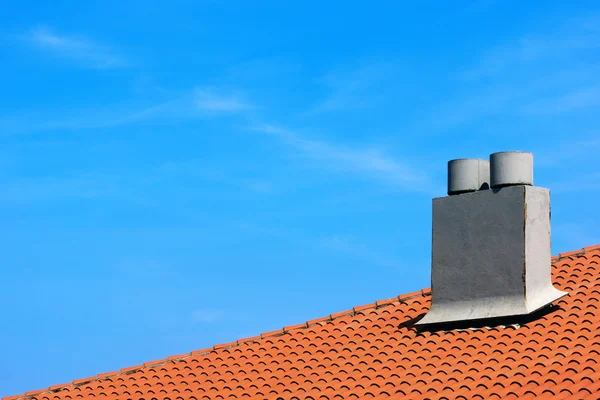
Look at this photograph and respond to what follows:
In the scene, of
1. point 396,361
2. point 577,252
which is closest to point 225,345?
point 396,361

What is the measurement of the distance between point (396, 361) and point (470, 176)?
3521mm

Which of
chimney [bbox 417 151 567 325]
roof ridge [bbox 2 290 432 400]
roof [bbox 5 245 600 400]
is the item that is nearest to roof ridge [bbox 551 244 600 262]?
roof [bbox 5 245 600 400]

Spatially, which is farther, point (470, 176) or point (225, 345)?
point (225, 345)

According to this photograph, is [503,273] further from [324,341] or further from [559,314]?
[324,341]

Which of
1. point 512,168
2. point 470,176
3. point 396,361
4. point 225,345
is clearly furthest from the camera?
point 225,345

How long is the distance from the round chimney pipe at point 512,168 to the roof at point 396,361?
2.06 meters

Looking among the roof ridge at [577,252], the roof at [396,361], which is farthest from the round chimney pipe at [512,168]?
the roof ridge at [577,252]

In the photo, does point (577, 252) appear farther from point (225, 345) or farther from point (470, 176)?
point (225, 345)

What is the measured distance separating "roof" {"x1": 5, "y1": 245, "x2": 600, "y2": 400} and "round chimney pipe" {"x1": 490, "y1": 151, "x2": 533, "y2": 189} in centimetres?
206

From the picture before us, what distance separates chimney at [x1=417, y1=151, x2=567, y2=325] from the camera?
592 inches

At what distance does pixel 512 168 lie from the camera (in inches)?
603

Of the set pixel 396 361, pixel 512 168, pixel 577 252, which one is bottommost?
pixel 396 361

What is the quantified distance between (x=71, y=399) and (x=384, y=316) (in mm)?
5635

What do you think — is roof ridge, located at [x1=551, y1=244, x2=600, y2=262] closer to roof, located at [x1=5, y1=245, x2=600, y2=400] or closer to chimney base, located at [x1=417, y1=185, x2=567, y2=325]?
roof, located at [x1=5, y1=245, x2=600, y2=400]
